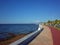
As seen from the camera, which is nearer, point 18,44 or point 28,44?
point 18,44

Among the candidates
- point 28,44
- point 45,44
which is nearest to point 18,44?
point 28,44

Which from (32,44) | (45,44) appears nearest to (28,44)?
(32,44)

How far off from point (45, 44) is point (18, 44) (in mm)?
3092

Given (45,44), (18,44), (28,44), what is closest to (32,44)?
(28,44)

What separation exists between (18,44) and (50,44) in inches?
132

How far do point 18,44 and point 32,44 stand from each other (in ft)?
6.88

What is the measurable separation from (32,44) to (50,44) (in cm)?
155

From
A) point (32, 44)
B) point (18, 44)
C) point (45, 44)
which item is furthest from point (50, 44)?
point (18, 44)

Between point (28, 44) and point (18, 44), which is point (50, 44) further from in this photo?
point (18, 44)

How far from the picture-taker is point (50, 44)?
1148 cm

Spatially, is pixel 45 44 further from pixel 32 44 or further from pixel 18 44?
pixel 18 44

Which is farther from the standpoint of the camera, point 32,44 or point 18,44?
point 32,44

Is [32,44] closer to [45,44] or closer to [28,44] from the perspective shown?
[28,44]

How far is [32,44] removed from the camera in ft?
36.4
